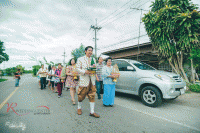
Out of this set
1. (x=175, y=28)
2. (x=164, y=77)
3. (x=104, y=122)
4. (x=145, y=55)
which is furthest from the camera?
(x=145, y=55)

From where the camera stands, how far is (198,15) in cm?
598

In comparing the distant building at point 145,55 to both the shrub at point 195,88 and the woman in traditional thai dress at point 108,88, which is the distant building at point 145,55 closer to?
the shrub at point 195,88

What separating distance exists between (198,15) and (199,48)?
1.79 meters

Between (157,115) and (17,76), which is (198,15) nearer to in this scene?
(157,115)

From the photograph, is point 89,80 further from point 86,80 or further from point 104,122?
point 104,122

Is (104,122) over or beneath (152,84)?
beneath

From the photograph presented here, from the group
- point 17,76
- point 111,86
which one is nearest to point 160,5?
point 111,86

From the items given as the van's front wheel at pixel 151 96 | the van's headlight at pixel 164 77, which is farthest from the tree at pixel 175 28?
the van's front wheel at pixel 151 96

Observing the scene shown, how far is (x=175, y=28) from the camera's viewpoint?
254 inches

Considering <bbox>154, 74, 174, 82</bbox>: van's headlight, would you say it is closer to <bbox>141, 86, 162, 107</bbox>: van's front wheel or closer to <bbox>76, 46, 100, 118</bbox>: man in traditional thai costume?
<bbox>141, 86, 162, 107</bbox>: van's front wheel

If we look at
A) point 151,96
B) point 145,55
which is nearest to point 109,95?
point 151,96

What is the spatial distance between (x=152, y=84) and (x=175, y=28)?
14.3 feet

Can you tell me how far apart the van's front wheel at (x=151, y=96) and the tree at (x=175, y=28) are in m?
3.98

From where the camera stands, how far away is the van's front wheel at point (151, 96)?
12.7 ft
